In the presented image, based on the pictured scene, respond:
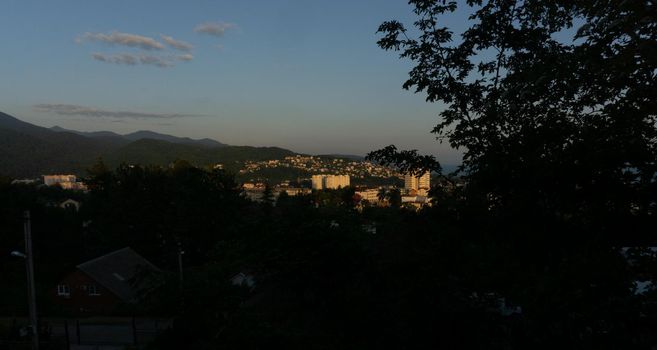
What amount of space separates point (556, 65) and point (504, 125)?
91cm

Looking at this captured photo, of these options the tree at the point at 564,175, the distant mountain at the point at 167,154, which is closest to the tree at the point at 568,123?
the tree at the point at 564,175

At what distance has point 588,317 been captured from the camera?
12.9 feet

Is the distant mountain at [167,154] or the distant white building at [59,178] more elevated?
the distant mountain at [167,154]

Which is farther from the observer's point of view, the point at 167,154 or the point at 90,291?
the point at 167,154

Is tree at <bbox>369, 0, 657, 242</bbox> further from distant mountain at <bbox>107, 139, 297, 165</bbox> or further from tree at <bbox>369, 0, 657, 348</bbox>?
distant mountain at <bbox>107, 139, 297, 165</bbox>

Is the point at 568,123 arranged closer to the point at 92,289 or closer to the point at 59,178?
the point at 92,289

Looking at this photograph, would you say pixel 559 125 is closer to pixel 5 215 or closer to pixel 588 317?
pixel 588 317

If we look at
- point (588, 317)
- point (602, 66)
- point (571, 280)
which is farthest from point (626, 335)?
point (602, 66)

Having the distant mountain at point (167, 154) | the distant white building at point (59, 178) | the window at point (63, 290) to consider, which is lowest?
the distant white building at point (59, 178)

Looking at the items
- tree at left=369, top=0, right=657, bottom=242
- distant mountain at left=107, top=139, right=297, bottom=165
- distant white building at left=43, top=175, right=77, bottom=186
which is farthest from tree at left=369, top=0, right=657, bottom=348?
distant white building at left=43, top=175, right=77, bottom=186

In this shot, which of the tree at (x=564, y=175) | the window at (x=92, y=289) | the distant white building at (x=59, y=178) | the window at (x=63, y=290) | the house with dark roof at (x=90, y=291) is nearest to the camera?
the tree at (x=564, y=175)

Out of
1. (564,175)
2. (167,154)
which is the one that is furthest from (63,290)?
(167,154)

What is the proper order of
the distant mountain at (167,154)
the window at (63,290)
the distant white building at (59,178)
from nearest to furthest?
the window at (63,290), the distant white building at (59,178), the distant mountain at (167,154)

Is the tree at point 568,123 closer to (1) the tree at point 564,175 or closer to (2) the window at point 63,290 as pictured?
(1) the tree at point 564,175
